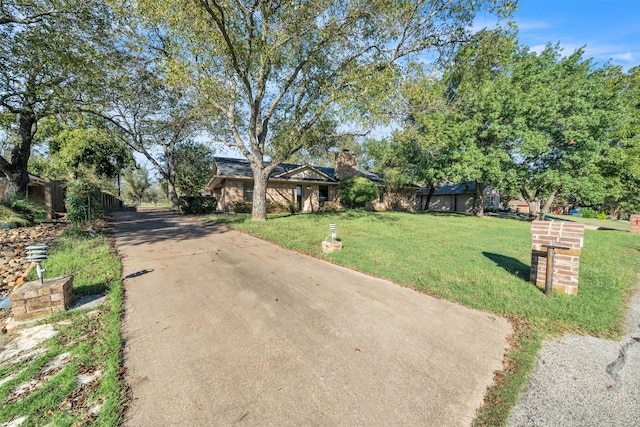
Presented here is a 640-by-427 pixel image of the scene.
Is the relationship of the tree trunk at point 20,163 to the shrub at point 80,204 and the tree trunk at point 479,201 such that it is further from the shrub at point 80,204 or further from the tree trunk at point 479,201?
the tree trunk at point 479,201

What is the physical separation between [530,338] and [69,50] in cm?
1455

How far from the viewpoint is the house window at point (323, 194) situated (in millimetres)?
21281

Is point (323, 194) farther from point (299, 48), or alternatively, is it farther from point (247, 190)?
point (299, 48)

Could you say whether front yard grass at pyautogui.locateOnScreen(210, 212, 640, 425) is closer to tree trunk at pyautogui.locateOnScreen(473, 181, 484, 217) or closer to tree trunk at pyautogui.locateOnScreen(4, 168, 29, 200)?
tree trunk at pyautogui.locateOnScreen(4, 168, 29, 200)

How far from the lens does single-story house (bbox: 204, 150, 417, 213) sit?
60.6ft

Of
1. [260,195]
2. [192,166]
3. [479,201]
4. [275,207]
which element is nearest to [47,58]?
[260,195]

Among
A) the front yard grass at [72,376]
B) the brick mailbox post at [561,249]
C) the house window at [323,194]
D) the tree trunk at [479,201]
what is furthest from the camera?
the tree trunk at [479,201]

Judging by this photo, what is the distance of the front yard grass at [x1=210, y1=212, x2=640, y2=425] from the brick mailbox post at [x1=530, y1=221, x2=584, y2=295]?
265 millimetres

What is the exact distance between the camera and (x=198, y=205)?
17.5 meters

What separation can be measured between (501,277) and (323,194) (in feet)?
55.2

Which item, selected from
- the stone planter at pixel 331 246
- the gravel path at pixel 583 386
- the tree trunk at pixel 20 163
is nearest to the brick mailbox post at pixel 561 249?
the gravel path at pixel 583 386

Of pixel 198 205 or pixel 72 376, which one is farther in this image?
pixel 198 205

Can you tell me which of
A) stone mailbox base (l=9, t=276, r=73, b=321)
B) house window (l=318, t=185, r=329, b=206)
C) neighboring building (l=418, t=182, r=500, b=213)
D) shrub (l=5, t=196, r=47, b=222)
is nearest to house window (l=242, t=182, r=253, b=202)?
house window (l=318, t=185, r=329, b=206)

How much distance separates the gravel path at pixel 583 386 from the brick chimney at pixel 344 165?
1897 centimetres
